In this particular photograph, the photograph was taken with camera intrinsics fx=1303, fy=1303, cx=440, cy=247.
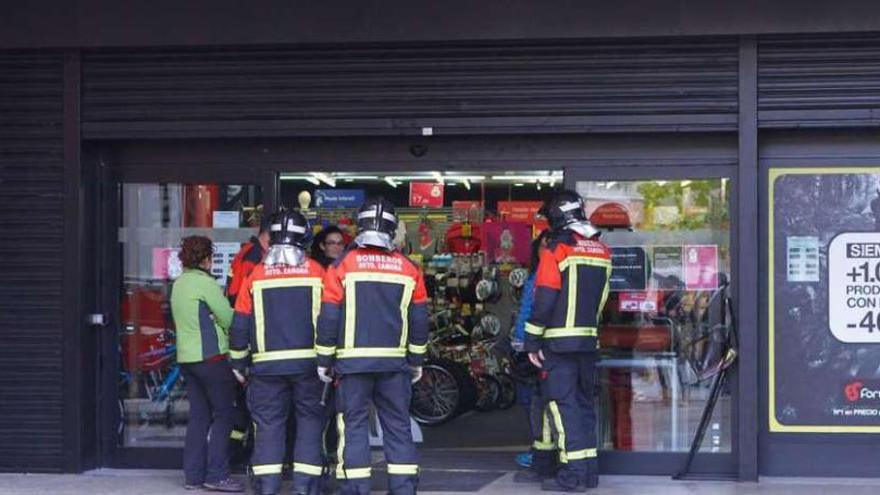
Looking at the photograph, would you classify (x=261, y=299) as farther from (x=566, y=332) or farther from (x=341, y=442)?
(x=566, y=332)

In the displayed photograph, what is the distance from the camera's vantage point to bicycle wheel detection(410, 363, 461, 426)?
12250mm

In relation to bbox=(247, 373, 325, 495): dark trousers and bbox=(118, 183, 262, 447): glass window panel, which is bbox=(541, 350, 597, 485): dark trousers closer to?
bbox=(247, 373, 325, 495): dark trousers

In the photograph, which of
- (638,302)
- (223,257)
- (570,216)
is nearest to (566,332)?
(570,216)

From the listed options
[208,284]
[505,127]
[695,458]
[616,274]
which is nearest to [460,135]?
[505,127]

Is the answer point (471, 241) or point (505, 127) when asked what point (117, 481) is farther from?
point (471, 241)

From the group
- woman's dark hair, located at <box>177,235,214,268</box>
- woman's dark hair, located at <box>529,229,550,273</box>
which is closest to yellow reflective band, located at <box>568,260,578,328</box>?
woman's dark hair, located at <box>529,229,550,273</box>

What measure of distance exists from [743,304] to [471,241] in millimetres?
4326

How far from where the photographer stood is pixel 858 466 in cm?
920

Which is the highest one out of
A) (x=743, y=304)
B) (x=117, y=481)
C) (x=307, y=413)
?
(x=743, y=304)

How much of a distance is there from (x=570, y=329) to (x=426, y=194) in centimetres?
375

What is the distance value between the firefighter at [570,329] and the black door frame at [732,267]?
0.56 meters

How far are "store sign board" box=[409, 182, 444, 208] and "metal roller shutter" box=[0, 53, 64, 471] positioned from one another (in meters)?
3.36

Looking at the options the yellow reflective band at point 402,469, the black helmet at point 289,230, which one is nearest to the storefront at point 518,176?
the black helmet at point 289,230

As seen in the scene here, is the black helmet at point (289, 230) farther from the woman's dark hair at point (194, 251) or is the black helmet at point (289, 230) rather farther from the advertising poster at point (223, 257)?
the advertising poster at point (223, 257)
